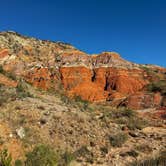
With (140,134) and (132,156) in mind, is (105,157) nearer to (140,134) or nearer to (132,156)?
(132,156)

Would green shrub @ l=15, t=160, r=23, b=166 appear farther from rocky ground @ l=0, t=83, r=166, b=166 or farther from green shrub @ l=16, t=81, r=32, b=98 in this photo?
green shrub @ l=16, t=81, r=32, b=98

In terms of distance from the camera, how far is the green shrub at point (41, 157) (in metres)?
12.4

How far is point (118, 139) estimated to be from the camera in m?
17.1

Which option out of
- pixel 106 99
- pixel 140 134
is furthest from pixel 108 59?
pixel 140 134

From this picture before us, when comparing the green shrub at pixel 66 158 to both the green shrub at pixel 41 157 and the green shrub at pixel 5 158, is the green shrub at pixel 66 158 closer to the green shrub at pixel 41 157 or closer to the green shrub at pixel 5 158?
the green shrub at pixel 41 157

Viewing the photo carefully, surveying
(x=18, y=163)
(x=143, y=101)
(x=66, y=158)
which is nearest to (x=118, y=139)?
(x=66, y=158)

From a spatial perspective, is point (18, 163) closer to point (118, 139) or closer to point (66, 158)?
point (66, 158)

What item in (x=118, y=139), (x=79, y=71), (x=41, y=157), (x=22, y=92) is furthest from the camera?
(x=79, y=71)

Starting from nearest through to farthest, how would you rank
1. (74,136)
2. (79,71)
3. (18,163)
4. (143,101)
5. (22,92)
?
(18,163) → (74,136) → (22,92) → (143,101) → (79,71)

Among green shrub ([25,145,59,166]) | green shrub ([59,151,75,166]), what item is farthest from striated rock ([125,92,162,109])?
green shrub ([25,145,59,166])

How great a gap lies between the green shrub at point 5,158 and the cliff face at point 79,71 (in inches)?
1565

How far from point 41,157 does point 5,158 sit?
1.58 m

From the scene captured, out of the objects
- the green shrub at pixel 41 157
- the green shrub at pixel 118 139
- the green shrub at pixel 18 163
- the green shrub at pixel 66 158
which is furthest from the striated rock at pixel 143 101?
the green shrub at pixel 18 163

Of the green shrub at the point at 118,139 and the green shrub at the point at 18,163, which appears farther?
the green shrub at the point at 118,139
